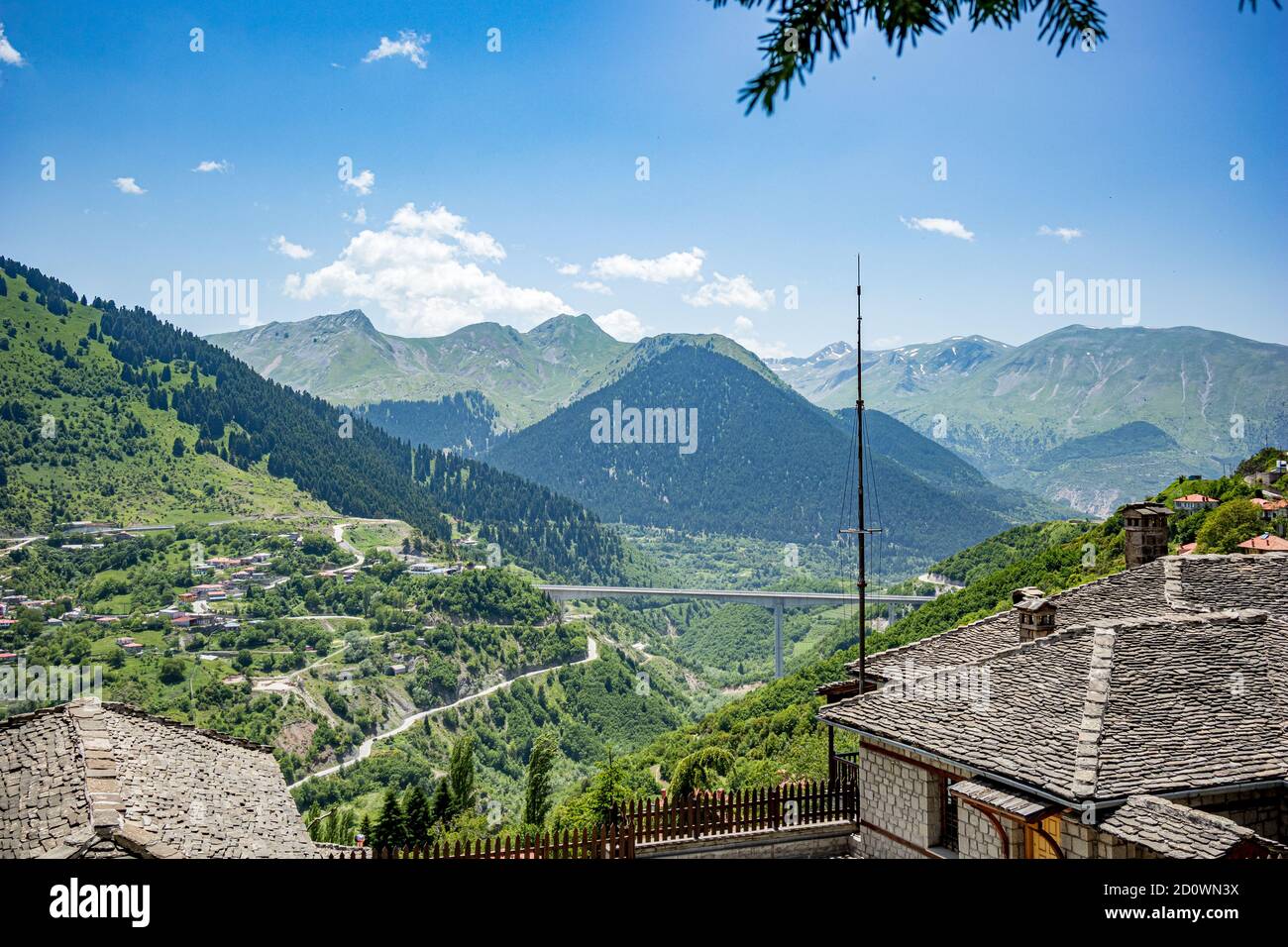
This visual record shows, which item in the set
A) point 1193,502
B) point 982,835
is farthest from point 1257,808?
point 1193,502

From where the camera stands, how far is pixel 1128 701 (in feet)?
28.5

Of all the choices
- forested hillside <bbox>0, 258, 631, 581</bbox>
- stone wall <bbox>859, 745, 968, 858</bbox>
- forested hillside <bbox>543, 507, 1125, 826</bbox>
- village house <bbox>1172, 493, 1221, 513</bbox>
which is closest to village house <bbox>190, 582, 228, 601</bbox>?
forested hillside <bbox>0, 258, 631, 581</bbox>

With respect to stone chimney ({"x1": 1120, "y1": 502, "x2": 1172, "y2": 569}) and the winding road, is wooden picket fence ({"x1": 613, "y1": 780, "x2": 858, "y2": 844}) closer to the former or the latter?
stone chimney ({"x1": 1120, "y1": 502, "x2": 1172, "y2": 569})

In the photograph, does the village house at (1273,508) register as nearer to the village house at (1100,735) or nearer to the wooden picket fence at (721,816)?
the village house at (1100,735)

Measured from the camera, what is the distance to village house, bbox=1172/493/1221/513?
34125 millimetres

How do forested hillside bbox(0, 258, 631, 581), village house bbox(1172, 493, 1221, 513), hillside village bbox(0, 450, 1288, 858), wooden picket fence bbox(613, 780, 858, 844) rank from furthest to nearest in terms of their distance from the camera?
forested hillside bbox(0, 258, 631, 581) → village house bbox(1172, 493, 1221, 513) → wooden picket fence bbox(613, 780, 858, 844) → hillside village bbox(0, 450, 1288, 858)

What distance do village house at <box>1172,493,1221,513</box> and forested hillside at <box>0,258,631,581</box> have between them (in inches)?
3066

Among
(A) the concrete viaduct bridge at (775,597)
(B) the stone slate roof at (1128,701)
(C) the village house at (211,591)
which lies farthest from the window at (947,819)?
(C) the village house at (211,591)

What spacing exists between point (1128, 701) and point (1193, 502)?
3110 centimetres

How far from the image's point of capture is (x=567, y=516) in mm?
123938

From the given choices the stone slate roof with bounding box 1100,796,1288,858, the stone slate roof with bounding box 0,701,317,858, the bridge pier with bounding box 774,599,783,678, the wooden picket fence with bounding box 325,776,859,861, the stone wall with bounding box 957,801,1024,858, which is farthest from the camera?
the bridge pier with bounding box 774,599,783,678

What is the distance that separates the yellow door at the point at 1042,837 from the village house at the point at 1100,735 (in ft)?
0.05

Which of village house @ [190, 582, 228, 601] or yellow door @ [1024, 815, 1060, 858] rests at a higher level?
yellow door @ [1024, 815, 1060, 858]

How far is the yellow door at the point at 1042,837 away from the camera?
7664mm
